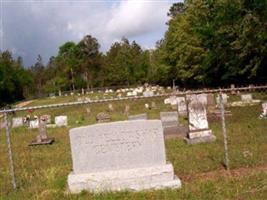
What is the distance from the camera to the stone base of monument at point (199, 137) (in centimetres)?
1502

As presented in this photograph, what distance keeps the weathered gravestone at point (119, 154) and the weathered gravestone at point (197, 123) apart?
21.0 feet

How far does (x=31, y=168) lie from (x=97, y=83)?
3427 inches

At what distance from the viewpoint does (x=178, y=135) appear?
1719 cm

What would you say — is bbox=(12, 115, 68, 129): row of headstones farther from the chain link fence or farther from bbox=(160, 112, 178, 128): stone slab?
bbox=(160, 112, 178, 128): stone slab

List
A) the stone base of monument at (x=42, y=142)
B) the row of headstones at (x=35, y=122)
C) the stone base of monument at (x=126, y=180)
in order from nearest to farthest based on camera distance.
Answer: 1. the stone base of monument at (x=126, y=180)
2. the stone base of monument at (x=42, y=142)
3. the row of headstones at (x=35, y=122)

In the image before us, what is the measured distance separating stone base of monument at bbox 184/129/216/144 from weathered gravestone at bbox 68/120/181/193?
20.9ft

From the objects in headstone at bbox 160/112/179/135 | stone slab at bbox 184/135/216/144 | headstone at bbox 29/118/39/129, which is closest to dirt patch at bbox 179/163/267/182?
stone slab at bbox 184/135/216/144

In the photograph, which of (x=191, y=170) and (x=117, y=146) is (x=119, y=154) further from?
(x=191, y=170)

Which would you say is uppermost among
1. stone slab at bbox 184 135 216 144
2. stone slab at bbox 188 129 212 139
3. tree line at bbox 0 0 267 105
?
tree line at bbox 0 0 267 105

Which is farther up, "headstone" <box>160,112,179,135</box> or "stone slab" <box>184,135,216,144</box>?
"headstone" <box>160,112,179,135</box>

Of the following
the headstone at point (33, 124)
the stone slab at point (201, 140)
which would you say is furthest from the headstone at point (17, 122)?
the stone slab at point (201, 140)

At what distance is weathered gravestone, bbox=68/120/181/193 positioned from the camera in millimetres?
8617

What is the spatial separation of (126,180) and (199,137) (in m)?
6.93

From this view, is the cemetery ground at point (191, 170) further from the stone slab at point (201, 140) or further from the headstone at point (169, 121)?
the headstone at point (169, 121)
